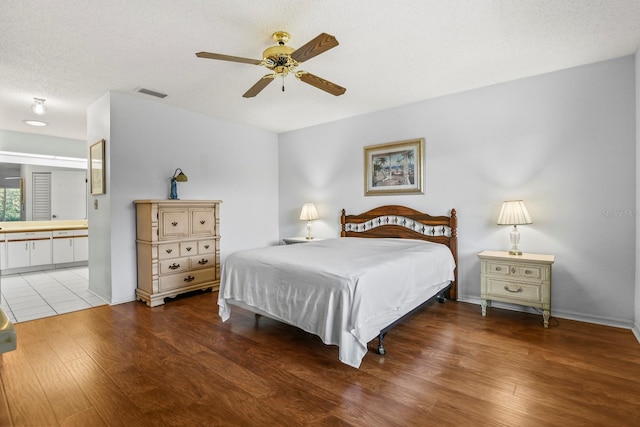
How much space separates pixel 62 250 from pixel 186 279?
364cm

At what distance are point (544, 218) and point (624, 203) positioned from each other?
640 millimetres

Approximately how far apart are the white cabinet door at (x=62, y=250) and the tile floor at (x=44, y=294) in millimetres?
265

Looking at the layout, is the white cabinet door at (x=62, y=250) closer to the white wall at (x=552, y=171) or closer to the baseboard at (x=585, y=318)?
the white wall at (x=552, y=171)

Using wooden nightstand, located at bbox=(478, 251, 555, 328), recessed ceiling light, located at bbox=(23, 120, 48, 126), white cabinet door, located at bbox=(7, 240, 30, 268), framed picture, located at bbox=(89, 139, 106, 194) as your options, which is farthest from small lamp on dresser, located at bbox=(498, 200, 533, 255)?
white cabinet door, located at bbox=(7, 240, 30, 268)

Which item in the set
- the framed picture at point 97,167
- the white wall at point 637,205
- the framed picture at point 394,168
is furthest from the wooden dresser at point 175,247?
the white wall at point 637,205

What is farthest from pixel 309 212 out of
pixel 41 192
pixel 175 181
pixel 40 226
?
pixel 41 192

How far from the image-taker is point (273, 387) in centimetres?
205

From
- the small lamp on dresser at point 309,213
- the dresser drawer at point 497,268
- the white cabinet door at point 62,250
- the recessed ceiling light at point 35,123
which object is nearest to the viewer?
the dresser drawer at point 497,268

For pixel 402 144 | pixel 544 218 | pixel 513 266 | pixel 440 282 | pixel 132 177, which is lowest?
pixel 440 282

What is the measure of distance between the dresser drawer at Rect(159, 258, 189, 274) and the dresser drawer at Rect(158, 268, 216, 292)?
0.06 m

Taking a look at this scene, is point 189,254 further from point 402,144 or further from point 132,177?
point 402,144

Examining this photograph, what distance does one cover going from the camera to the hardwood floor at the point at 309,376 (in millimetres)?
1773

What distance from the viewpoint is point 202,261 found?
14.2 ft

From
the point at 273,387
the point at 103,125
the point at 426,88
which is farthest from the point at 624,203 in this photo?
the point at 103,125
